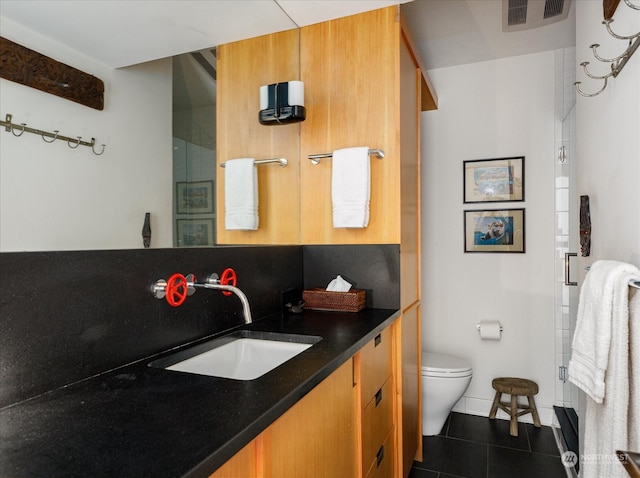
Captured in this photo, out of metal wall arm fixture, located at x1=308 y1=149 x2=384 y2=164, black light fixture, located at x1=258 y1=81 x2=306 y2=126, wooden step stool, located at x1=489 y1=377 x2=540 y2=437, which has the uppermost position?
black light fixture, located at x1=258 y1=81 x2=306 y2=126

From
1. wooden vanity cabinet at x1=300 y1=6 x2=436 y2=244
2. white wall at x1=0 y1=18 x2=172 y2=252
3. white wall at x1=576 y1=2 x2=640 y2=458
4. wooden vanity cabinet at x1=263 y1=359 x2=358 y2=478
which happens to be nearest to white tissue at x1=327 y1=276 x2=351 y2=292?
wooden vanity cabinet at x1=300 y1=6 x2=436 y2=244

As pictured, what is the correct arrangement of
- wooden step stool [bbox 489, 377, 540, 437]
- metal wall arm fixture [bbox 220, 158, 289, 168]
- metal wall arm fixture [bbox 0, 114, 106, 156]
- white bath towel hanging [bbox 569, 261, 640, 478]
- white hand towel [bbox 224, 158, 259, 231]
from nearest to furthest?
metal wall arm fixture [bbox 0, 114, 106, 156] < white bath towel hanging [bbox 569, 261, 640, 478] < white hand towel [bbox 224, 158, 259, 231] < metal wall arm fixture [bbox 220, 158, 289, 168] < wooden step stool [bbox 489, 377, 540, 437]

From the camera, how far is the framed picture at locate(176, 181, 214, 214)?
1.41m

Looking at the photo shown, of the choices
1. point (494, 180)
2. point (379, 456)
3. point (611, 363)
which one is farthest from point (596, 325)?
point (494, 180)

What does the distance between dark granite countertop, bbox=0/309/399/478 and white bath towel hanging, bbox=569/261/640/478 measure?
71cm

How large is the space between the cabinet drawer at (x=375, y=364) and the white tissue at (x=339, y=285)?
0.94 feet

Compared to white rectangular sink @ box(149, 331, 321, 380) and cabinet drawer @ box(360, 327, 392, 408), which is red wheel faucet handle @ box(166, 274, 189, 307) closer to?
white rectangular sink @ box(149, 331, 321, 380)

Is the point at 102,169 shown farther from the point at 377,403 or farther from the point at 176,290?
the point at 377,403

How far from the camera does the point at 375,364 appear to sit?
1626 millimetres

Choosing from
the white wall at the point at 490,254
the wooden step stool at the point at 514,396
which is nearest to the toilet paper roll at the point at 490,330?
the white wall at the point at 490,254

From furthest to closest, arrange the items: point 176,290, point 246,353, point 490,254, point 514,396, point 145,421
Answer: point 490,254 < point 514,396 < point 246,353 < point 176,290 < point 145,421

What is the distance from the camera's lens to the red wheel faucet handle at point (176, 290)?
125 centimetres

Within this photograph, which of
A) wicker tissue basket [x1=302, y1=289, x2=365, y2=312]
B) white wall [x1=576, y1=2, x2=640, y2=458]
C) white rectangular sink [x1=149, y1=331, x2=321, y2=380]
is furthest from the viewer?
wicker tissue basket [x1=302, y1=289, x2=365, y2=312]

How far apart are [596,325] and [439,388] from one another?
146 centimetres
